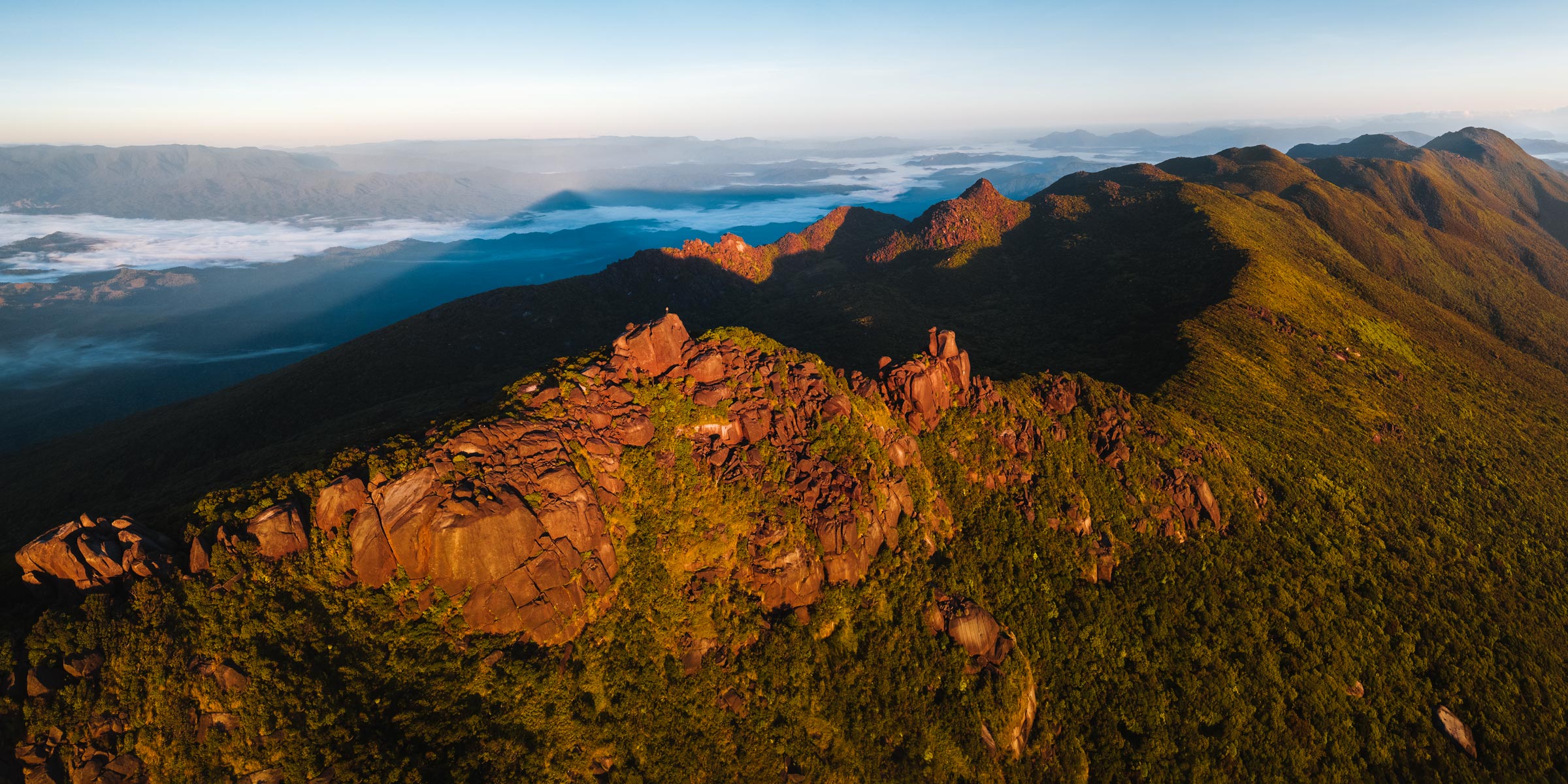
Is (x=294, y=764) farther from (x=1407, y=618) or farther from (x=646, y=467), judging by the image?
(x=1407, y=618)

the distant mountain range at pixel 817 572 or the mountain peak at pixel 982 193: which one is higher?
the mountain peak at pixel 982 193

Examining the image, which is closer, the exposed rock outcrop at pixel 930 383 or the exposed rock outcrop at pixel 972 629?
the exposed rock outcrop at pixel 972 629

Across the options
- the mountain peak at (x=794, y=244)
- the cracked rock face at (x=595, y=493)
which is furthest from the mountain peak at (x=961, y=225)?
the cracked rock face at (x=595, y=493)

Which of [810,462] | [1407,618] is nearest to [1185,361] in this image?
[1407,618]

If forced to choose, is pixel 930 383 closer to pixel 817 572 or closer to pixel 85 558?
pixel 817 572

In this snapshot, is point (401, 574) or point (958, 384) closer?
point (401, 574)

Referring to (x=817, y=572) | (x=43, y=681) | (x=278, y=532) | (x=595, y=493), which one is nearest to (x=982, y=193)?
(x=817, y=572)

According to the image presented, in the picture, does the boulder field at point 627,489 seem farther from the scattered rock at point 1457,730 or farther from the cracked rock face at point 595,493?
the scattered rock at point 1457,730

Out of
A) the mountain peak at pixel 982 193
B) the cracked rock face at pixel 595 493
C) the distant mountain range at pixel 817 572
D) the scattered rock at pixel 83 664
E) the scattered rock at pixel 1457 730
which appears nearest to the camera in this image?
the scattered rock at pixel 83 664
